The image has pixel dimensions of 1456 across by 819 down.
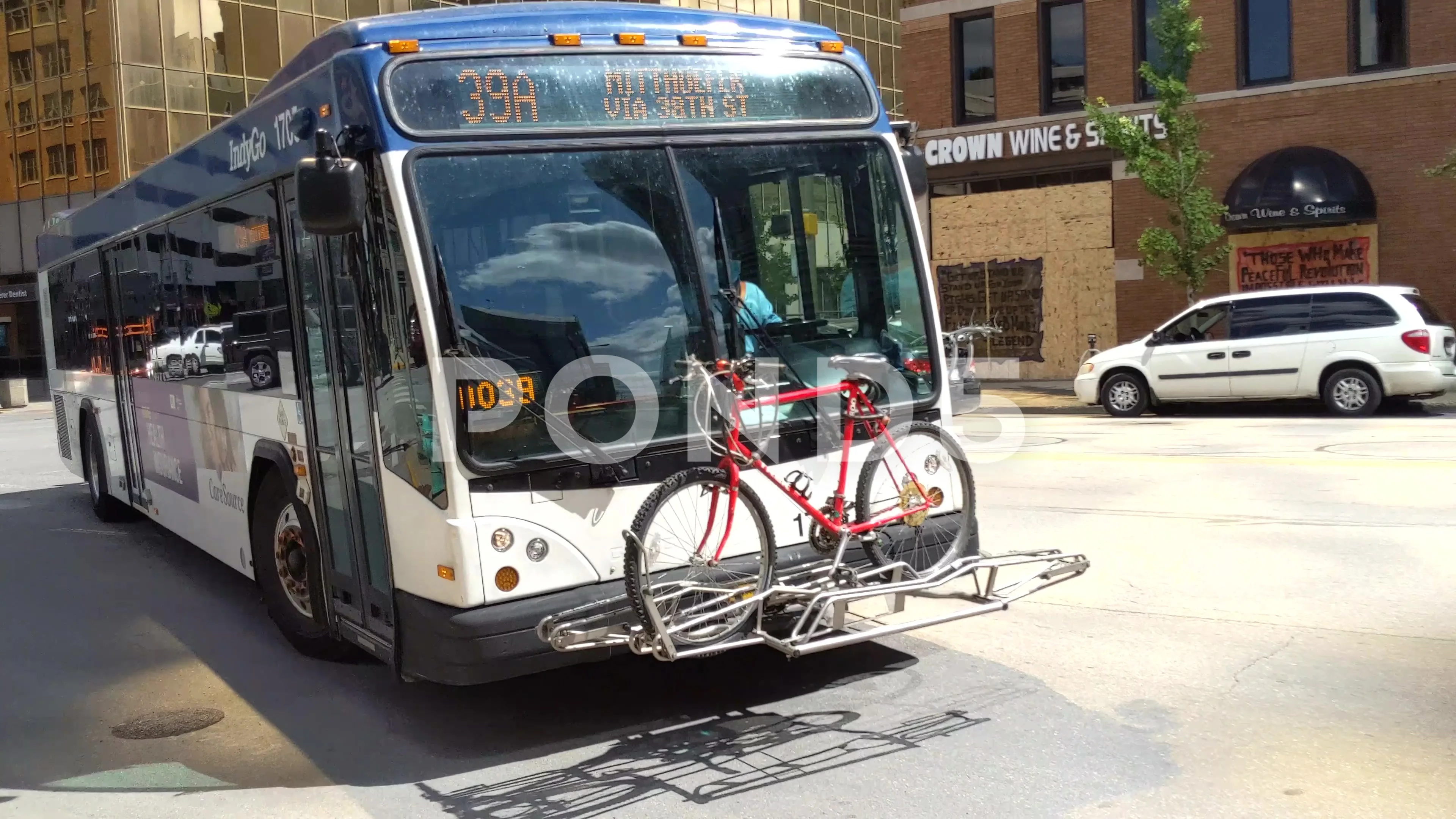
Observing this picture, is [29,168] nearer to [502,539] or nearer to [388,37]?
[388,37]

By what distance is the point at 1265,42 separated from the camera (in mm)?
26031

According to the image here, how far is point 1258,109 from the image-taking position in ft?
84.8

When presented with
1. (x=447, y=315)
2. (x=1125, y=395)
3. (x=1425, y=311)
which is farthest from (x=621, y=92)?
(x=1125, y=395)

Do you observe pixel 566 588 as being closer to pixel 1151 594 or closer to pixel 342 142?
pixel 342 142

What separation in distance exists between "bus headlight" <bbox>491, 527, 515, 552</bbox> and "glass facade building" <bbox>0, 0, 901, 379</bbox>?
3560 centimetres

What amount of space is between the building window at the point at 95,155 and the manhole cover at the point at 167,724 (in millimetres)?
39722

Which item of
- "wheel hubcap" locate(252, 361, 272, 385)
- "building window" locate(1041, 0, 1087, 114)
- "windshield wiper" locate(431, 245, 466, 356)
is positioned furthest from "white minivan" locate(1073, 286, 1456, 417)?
"windshield wiper" locate(431, 245, 466, 356)

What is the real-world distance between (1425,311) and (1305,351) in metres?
1.58

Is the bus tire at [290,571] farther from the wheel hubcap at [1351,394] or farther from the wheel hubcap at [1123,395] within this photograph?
the wheel hubcap at [1123,395]

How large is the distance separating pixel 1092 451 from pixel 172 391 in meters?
10.1

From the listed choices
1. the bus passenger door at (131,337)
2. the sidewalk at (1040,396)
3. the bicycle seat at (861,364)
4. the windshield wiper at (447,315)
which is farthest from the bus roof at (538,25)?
the sidewalk at (1040,396)

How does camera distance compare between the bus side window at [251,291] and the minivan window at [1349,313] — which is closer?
the bus side window at [251,291]

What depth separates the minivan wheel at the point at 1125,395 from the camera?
65.9 feet

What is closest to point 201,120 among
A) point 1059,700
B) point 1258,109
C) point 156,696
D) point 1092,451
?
point 1258,109
